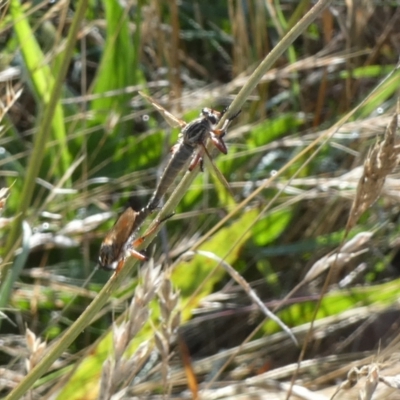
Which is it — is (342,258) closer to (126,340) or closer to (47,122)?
(126,340)

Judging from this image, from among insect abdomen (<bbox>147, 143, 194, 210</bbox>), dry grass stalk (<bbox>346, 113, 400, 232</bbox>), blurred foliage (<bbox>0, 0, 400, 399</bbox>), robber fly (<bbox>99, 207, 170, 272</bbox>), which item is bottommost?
blurred foliage (<bbox>0, 0, 400, 399</bbox>)

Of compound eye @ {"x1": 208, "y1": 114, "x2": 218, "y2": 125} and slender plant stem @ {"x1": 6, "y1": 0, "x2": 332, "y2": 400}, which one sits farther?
compound eye @ {"x1": 208, "y1": 114, "x2": 218, "y2": 125}

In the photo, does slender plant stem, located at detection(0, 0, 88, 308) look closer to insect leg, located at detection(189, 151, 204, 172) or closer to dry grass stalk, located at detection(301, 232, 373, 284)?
insect leg, located at detection(189, 151, 204, 172)

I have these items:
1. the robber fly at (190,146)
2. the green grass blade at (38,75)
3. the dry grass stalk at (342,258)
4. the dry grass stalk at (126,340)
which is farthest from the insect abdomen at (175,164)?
the green grass blade at (38,75)

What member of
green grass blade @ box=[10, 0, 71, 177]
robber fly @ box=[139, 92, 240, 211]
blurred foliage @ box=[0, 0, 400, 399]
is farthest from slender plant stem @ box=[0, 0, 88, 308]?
green grass blade @ box=[10, 0, 71, 177]

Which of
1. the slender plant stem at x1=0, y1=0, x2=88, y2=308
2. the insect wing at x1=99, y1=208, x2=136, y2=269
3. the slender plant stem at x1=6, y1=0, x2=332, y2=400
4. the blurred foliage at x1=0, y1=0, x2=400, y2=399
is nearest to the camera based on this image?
the slender plant stem at x1=6, y1=0, x2=332, y2=400

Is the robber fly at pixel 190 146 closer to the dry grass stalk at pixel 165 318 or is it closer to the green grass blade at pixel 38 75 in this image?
the dry grass stalk at pixel 165 318

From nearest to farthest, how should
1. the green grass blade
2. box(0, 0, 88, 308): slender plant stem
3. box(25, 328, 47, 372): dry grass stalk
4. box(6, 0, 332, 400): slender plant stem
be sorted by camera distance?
box(6, 0, 332, 400): slender plant stem < box(25, 328, 47, 372): dry grass stalk < box(0, 0, 88, 308): slender plant stem < the green grass blade

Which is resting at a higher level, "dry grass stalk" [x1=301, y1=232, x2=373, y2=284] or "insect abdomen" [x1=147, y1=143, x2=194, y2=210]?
"insect abdomen" [x1=147, y1=143, x2=194, y2=210]
